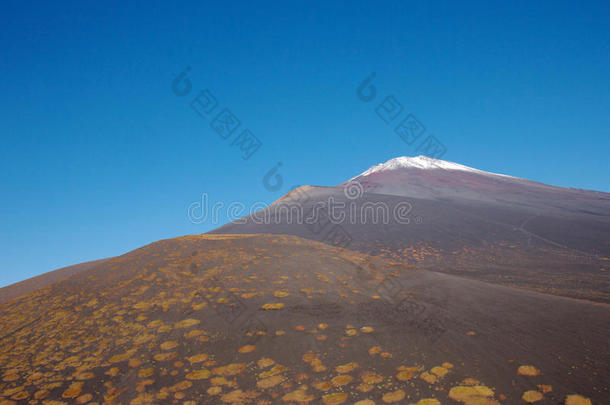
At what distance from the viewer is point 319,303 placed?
4.91 metres

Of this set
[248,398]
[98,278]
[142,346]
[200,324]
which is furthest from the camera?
[98,278]

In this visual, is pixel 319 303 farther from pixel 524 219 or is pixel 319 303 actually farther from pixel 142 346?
pixel 524 219

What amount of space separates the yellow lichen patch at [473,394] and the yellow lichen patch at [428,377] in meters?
0.18

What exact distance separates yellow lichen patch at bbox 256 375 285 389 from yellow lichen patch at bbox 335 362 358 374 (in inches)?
23.2

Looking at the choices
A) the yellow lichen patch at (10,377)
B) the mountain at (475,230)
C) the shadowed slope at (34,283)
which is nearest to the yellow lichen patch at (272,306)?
the yellow lichen patch at (10,377)

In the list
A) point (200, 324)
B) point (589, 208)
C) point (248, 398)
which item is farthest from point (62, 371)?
point (589, 208)

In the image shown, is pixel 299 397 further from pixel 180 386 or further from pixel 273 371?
pixel 180 386

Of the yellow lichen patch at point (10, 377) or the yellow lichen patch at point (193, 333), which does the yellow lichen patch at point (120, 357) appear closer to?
the yellow lichen patch at point (193, 333)

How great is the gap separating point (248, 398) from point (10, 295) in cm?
1493

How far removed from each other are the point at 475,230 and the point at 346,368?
15570mm

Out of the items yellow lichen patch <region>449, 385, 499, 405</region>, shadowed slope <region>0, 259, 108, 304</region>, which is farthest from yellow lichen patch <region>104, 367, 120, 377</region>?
shadowed slope <region>0, 259, 108, 304</region>

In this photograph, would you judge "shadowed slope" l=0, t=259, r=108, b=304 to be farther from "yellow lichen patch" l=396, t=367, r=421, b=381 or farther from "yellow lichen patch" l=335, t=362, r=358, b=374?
"yellow lichen patch" l=396, t=367, r=421, b=381

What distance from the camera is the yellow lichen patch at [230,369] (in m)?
3.25

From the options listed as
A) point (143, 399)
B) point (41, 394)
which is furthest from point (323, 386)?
point (41, 394)
